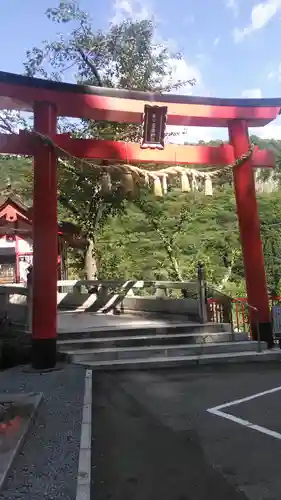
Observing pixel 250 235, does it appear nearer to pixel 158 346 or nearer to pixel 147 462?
pixel 158 346

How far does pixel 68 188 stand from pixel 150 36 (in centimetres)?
718

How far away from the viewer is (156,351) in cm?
916

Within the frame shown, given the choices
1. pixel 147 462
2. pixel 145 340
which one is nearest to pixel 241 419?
pixel 147 462

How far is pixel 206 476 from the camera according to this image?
3668mm

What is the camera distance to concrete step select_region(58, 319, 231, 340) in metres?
9.77

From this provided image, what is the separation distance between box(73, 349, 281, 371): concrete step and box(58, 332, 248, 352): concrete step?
67cm

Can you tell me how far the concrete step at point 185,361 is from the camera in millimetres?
8461

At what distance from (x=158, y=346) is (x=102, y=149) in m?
4.49

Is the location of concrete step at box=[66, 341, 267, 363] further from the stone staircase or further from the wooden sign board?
the wooden sign board

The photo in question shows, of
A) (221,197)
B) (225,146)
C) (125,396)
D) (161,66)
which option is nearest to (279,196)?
(221,197)

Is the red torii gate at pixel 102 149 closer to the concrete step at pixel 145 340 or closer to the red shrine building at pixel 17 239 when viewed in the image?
the concrete step at pixel 145 340

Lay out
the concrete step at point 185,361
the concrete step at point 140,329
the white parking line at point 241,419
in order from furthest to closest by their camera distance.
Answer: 1. the concrete step at point 140,329
2. the concrete step at point 185,361
3. the white parking line at point 241,419

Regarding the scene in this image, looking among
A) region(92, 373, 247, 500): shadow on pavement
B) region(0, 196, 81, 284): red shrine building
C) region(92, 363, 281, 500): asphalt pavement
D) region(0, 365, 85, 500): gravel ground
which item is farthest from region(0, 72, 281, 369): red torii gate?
region(0, 196, 81, 284): red shrine building

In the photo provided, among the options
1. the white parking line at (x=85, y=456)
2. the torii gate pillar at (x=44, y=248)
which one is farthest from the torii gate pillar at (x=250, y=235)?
the white parking line at (x=85, y=456)
